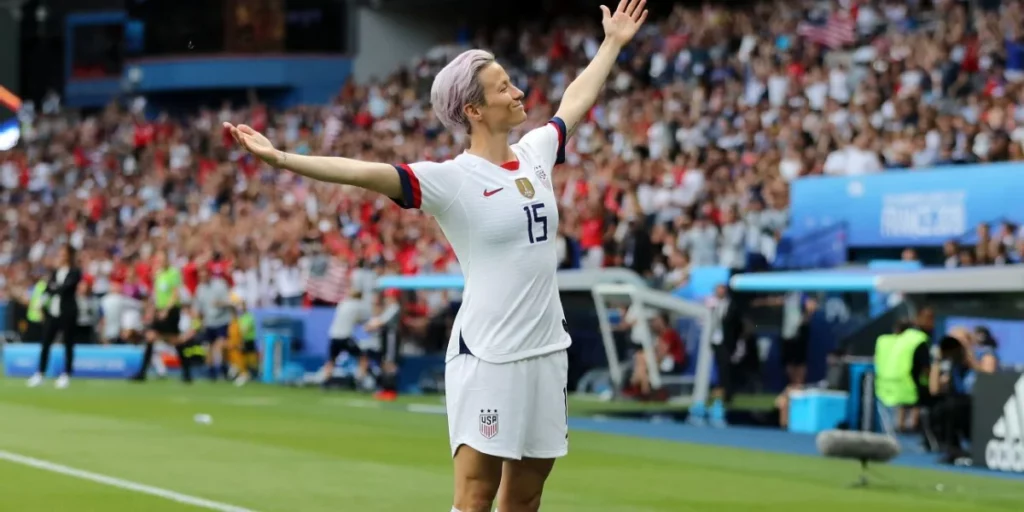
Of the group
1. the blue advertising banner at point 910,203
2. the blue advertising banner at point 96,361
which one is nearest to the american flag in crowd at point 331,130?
the blue advertising banner at point 96,361

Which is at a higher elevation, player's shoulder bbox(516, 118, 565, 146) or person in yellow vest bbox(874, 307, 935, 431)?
player's shoulder bbox(516, 118, 565, 146)

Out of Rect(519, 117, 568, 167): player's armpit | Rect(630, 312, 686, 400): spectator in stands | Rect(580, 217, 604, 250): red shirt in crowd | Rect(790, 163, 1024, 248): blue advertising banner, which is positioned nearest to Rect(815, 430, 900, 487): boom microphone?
Rect(519, 117, 568, 167): player's armpit

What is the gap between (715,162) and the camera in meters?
28.0

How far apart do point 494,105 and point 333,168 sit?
68 cm

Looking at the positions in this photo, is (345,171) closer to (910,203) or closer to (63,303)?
(910,203)

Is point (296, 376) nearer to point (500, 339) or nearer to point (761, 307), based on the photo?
point (761, 307)

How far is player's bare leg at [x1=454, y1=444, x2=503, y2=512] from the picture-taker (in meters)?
6.49

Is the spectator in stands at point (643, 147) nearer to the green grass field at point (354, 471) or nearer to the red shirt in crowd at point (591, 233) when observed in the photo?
the red shirt in crowd at point (591, 233)

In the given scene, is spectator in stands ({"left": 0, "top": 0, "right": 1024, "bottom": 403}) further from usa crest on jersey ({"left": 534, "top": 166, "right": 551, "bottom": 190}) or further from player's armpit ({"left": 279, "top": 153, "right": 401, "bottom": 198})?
player's armpit ({"left": 279, "top": 153, "right": 401, "bottom": 198})

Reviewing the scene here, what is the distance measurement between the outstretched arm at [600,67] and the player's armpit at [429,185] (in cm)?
89

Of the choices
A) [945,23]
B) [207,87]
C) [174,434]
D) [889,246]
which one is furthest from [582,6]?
[174,434]

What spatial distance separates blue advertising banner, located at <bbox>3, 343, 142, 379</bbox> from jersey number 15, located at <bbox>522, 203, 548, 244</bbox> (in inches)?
1008

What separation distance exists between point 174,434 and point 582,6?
28.1 m

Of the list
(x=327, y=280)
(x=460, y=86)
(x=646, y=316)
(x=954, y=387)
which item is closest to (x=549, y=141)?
(x=460, y=86)
